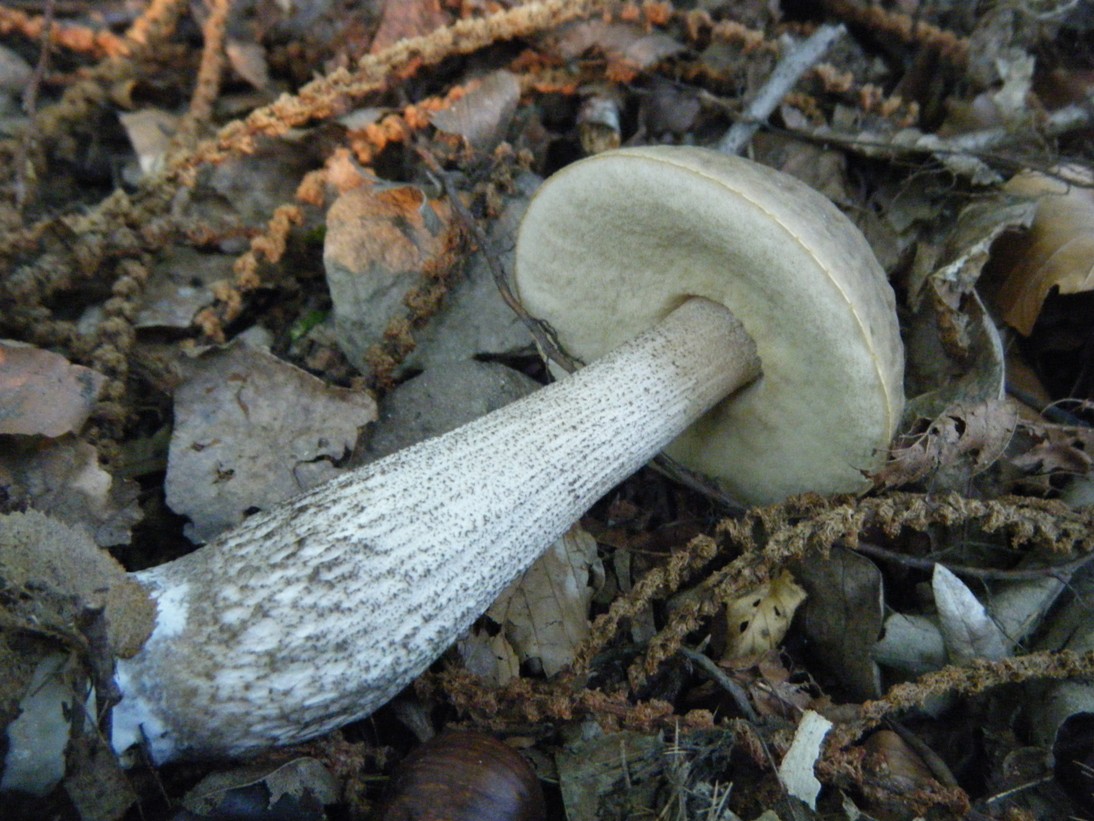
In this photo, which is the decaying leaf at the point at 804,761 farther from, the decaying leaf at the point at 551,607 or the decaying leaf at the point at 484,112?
the decaying leaf at the point at 484,112

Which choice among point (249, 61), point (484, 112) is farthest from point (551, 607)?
point (249, 61)

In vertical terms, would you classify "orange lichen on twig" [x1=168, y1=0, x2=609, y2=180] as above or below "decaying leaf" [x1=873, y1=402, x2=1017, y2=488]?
above

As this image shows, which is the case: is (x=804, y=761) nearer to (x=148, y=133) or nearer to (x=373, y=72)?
Result: (x=373, y=72)

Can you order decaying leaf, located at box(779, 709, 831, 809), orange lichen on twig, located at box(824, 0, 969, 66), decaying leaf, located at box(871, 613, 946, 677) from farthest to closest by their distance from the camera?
orange lichen on twig, located at box(824, 0, 969, 66), decaying leaf, located at box(871, 613, 946, 677), decaying leaf, located at box(779, 709, 831, 809)

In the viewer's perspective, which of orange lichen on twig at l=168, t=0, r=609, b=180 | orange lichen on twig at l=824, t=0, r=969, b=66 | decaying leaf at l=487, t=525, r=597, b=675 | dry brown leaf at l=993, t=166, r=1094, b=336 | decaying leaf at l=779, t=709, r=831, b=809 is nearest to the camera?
decaying leaf at l=779, t=709, r=831, b=809

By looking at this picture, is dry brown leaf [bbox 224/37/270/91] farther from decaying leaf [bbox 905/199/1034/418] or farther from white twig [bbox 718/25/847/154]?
decaying leaf [bbox 905/199/1034/418]

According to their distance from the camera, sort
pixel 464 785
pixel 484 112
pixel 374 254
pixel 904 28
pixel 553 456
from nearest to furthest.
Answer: pixel 464 785 < pixel 553 456 < pixel 374 254 < pixel 484 112 < pixel 904 28

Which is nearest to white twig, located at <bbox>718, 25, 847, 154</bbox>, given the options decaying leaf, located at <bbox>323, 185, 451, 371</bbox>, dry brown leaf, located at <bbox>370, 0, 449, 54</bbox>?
decaying leaf, located at <bbox>323, 185, 451, 371</bbox>
